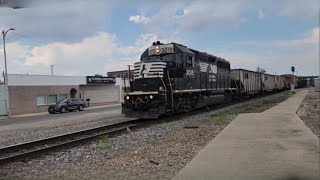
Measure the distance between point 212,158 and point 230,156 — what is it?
1.27 feet

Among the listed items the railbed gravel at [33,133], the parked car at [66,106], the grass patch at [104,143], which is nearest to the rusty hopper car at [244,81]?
the parked car at [66,106]

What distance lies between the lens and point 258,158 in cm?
913

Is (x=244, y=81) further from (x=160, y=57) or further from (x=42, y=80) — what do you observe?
(x=42, y=80)

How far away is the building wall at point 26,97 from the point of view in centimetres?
5052

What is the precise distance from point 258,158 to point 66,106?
40.3m

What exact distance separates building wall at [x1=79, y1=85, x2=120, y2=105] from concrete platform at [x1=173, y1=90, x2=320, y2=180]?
172ft

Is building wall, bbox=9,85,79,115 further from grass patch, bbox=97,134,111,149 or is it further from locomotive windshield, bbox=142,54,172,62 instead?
grass patch, bbox=97,134,111,149

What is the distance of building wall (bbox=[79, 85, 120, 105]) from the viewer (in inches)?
2532

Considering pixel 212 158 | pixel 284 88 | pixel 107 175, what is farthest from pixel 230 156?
pixel 284 88

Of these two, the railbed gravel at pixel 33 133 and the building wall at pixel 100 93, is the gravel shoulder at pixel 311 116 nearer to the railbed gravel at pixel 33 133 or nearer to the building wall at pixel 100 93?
the railbed gravel at pixel 33 133

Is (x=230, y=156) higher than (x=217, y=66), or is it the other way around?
(x=217, y=66)

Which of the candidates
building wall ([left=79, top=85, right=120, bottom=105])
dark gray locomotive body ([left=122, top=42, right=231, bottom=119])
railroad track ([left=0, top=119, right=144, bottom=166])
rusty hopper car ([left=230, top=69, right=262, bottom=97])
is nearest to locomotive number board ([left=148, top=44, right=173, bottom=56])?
dark gray locomotive body ([left=122, top=42, right=231, bottom=119])

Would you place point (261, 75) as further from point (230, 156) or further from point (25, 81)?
point (230, 156)

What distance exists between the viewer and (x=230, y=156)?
9.43 m
